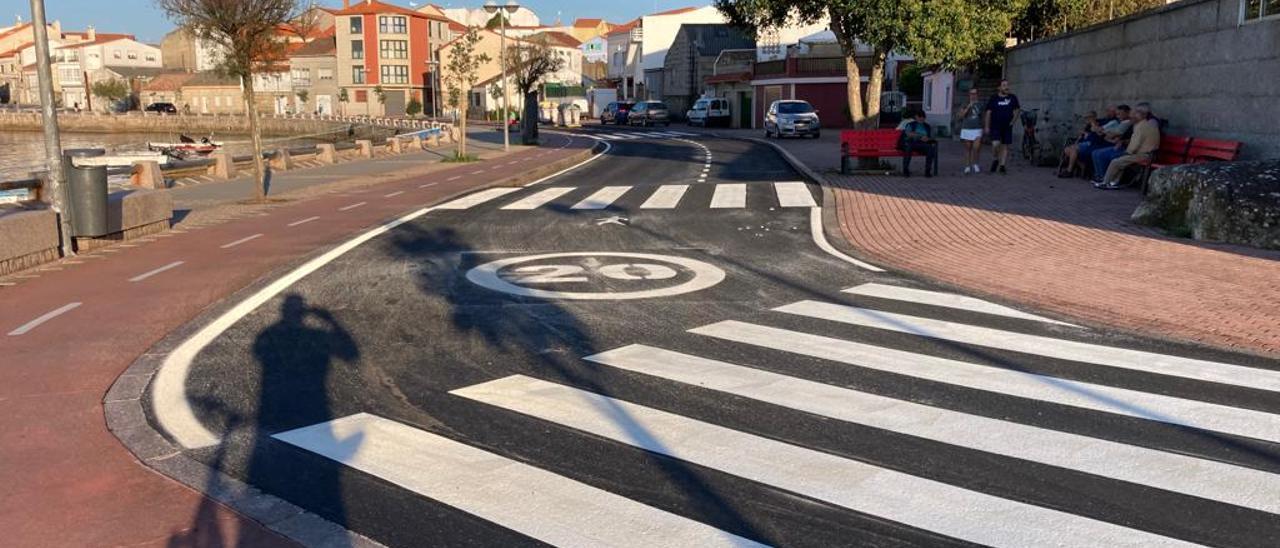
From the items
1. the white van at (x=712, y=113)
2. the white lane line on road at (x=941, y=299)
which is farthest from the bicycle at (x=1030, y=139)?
the white van at (x=712, y=113)

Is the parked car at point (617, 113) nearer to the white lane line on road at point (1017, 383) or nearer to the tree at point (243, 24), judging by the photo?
the tree at point (243, 24)

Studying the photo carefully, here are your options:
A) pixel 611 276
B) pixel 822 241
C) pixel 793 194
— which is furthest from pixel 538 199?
pixel 611 276

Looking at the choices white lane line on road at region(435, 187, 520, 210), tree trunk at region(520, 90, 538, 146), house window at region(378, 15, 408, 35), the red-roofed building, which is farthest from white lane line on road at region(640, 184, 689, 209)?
house window at region(378, 15, 408, 35)

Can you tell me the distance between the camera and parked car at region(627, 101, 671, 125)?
6638cm

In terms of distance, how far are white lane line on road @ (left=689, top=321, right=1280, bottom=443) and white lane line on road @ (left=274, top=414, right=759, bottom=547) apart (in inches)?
110

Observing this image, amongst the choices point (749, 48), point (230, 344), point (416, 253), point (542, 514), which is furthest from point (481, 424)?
point (749, 48)

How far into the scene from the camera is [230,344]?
7945 millimetres

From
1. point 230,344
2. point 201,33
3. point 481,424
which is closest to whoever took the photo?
point 481,424

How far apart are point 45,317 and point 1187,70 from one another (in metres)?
16.8

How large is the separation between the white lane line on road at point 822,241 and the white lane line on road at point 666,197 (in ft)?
8.33

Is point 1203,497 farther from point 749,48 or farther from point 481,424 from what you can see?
point 749,48

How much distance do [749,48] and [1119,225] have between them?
2553 inches

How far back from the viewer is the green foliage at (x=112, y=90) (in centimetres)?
12419

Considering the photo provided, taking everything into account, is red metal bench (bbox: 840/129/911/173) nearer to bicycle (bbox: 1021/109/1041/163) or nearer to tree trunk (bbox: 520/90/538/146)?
bicycle (bbox: 1021/109/1041/163)
